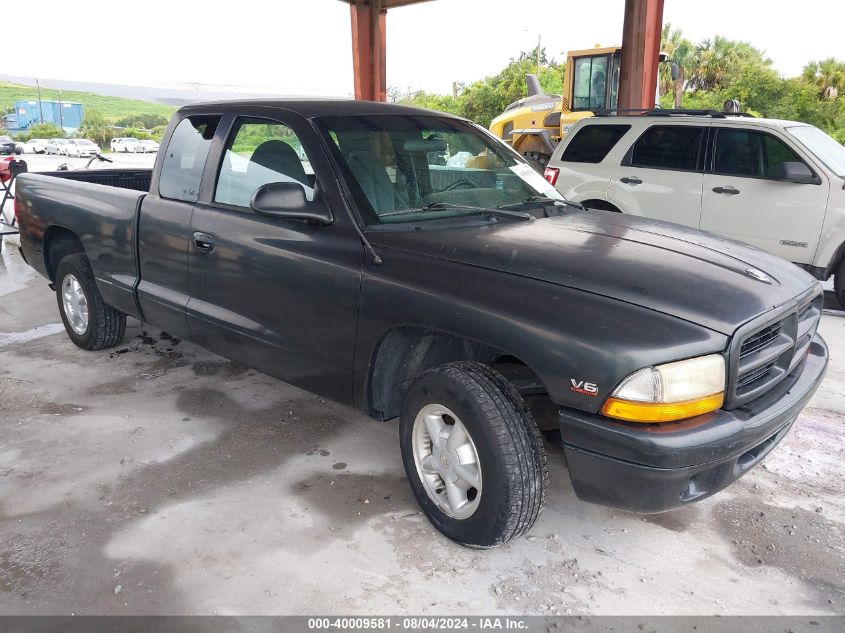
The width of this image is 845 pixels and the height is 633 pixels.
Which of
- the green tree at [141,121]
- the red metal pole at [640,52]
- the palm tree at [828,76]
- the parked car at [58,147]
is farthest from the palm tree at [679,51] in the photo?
the green tree at [141,121]

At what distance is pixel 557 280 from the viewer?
8.06 feet

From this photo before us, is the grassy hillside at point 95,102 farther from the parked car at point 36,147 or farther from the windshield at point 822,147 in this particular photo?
the windshield at point 822,147

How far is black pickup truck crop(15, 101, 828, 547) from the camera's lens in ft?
7.36

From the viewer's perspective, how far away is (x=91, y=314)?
484cm

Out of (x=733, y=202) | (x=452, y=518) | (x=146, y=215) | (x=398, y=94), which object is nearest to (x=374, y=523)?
(x=452, y=518)

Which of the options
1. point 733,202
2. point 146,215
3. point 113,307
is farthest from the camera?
point 733,202

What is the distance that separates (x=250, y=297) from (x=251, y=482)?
888 mm

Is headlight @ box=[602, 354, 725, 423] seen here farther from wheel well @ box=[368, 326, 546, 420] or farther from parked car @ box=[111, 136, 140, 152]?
parked car @ box=[111, 136, 140, 152]

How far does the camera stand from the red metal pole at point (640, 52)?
8977 millimetres

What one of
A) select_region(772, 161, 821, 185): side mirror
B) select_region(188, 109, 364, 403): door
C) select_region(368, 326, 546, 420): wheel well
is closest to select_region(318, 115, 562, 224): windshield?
select_region(188, 109, 364, 403): door

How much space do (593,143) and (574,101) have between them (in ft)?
18.0

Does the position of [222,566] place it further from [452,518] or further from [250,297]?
[250,297]

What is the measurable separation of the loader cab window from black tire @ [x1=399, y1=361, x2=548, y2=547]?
11.1 meters

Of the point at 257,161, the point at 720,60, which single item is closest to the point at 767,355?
the point at 257,161
